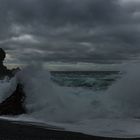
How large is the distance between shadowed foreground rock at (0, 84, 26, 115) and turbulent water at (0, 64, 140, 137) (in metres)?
0.31

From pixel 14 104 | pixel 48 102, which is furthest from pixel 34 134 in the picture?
pixel 48 102

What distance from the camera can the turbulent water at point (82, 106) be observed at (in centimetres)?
1164

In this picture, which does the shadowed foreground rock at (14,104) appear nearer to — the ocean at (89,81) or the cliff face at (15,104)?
the cliff face at (15,104)

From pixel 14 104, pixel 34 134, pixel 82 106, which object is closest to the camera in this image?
pixel 34 134

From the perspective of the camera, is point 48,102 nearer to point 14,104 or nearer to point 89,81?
point 14,104

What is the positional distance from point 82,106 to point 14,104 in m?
3.16

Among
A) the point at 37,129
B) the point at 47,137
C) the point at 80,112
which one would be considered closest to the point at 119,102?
the point at 80,112

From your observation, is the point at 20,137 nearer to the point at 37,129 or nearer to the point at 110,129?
the point at 37,129

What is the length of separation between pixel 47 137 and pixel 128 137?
2.15 metres

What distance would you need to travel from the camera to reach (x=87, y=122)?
12672 mm

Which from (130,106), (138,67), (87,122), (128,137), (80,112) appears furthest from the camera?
(138,67)

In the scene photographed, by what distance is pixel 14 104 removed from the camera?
14281 millimetres

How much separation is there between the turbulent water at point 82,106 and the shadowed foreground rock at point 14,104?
31cm

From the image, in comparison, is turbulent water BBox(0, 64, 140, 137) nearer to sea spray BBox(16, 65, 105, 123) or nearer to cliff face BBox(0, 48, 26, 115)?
sea spray BBox(16, 65, 105, 123)
